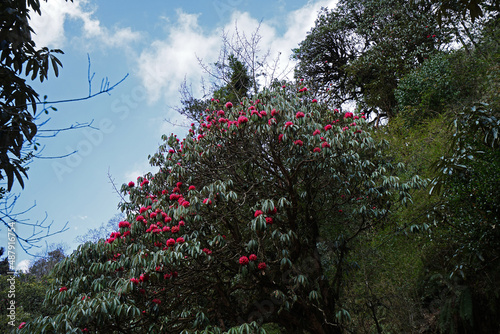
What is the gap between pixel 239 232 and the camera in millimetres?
4148

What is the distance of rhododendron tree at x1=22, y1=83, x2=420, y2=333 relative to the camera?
319 cm

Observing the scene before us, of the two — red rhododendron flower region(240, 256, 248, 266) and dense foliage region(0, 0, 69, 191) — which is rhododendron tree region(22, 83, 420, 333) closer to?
red rhododendron flower region(240, 256, 248, 266)

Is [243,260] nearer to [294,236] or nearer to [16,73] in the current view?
[294,236]

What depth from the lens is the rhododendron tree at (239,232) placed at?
10.5ft

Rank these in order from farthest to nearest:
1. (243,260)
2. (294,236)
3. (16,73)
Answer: (294,236) → (243,260) → (16,73)

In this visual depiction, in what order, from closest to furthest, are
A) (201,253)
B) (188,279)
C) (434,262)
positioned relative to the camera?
(201,253), (188,279), (434,262)

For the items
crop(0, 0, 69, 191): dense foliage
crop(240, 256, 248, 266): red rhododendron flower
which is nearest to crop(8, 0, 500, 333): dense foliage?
crop(240, 256, 248, 266): red rhododendron flower

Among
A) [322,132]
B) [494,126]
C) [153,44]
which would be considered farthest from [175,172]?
[494,126]

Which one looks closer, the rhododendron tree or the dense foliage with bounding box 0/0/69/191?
the dense foliage with bounding box 0/0/69/191

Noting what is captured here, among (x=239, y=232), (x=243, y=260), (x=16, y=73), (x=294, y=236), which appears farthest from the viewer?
(x=239, y=232)

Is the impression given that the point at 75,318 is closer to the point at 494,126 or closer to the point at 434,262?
the point at 494,126

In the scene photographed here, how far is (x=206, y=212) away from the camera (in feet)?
11.9

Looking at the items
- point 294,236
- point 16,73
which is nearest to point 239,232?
point 294,236

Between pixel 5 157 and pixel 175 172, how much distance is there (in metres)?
2.29
